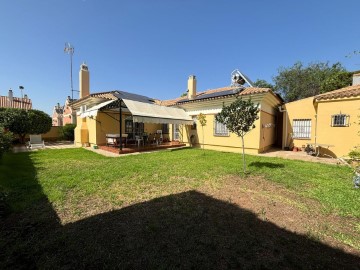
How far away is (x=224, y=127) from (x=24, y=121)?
85.4 feet

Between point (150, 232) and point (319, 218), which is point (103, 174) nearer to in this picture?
point (150, 232)

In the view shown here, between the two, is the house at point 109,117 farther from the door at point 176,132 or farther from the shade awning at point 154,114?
the door at point 176,132

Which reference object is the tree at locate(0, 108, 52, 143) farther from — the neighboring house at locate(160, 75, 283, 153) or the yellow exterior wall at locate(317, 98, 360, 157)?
the yellow exterior wall at locate(317, 98, 360, 157)

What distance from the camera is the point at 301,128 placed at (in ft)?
63.6

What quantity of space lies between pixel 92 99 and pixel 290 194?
68.4 feet

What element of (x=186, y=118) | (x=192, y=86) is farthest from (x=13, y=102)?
(x=186, y=118)

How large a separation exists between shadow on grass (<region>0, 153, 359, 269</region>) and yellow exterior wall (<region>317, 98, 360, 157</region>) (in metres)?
15.4

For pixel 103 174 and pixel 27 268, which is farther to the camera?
Result: pixel 103 174

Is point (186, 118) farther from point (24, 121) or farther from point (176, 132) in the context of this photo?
point (24, 121)

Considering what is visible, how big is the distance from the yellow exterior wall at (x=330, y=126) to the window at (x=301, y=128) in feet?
1.20

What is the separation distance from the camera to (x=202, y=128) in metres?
21.0

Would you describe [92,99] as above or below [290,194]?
above

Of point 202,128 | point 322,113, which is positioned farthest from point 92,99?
point 322,113

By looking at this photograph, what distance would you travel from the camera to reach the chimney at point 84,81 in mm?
26422
